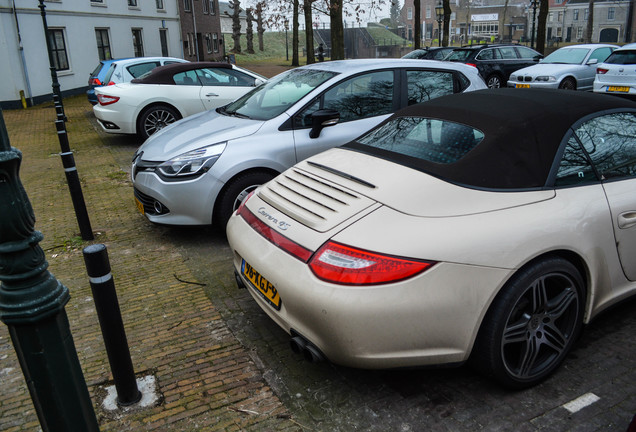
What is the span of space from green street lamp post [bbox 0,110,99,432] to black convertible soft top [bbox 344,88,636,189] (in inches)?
81.7

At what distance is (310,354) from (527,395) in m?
1.26

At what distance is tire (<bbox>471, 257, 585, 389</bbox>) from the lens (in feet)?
8.98

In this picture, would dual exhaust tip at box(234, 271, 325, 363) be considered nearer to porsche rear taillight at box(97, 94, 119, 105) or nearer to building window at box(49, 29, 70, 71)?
porsche rear taillight at box(97, 94, 119, 105)

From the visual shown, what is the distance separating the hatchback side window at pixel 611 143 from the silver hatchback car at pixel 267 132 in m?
2.53

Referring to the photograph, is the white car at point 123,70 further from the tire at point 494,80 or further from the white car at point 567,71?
the tire at point 494,80

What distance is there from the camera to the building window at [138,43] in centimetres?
2980

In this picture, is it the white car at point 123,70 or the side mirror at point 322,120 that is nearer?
the side mirror at point 322,120

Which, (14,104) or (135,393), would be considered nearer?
(135,393)

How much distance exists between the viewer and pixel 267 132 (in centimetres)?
530

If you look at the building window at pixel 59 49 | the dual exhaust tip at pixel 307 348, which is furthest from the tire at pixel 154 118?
the building window at pixel 59 49

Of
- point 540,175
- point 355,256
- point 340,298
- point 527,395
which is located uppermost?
point 540,175

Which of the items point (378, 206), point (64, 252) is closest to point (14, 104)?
point (64, 252)

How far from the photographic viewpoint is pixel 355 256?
2.65 m

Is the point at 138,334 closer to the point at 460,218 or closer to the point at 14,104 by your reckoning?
the point at 460,218
